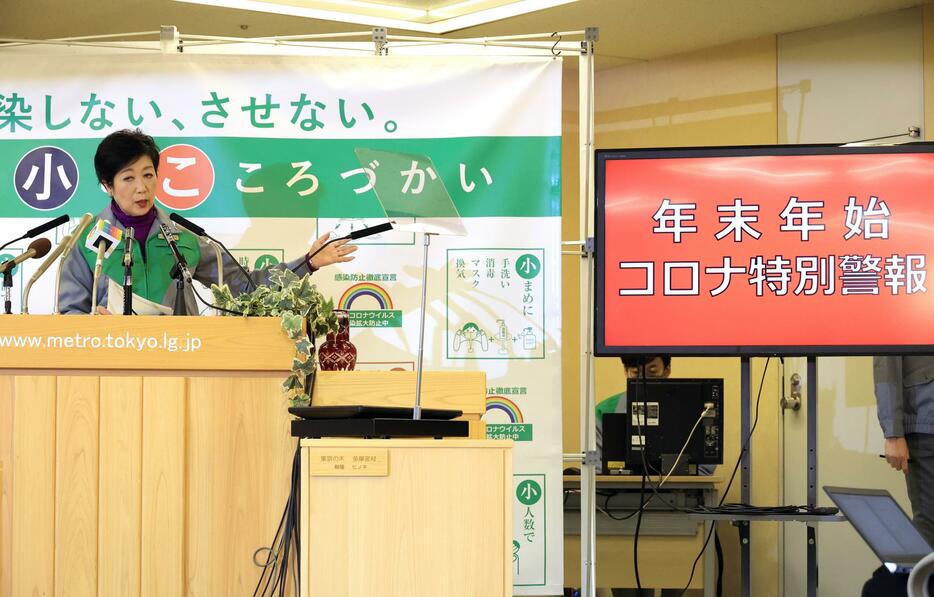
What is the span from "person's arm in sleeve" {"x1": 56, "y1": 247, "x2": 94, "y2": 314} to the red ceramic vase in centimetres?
130

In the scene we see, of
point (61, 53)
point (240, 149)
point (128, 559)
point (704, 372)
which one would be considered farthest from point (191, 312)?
point (704, 372)

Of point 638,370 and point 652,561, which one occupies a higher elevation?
point 638,370

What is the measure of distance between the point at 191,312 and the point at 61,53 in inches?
57.1

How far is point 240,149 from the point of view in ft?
13.3

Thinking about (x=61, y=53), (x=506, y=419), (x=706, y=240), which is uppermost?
(x=61, y=53)

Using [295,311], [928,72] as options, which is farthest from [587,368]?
[928,72]

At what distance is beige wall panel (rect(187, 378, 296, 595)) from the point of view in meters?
2.52

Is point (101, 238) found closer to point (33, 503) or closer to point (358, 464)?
point (33, 503)

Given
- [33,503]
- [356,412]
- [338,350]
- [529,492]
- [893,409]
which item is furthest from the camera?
[893,409]

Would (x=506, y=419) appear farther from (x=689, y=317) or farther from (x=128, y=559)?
(x=128, y=559)

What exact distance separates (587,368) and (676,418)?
98 cm

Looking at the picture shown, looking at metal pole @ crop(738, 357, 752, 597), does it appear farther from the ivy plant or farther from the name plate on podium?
the name plate on podium

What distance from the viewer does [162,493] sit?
99.2 inches

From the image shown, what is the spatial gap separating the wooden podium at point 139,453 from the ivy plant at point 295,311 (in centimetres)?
5
